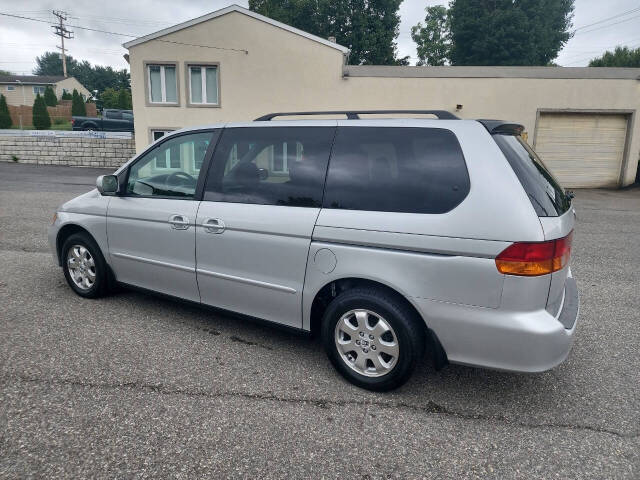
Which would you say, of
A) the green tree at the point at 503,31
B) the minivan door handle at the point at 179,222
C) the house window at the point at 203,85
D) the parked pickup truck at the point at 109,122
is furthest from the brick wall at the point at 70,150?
the green tree at the point at 503,31

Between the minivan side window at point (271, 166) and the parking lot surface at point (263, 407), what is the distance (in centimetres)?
119

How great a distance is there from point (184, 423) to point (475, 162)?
2.25 meters

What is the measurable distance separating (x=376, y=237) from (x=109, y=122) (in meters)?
28.5

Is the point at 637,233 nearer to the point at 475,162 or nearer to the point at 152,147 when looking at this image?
the point at 475,162

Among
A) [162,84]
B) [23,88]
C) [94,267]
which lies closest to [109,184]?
[94,267]

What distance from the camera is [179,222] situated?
12.4 ft

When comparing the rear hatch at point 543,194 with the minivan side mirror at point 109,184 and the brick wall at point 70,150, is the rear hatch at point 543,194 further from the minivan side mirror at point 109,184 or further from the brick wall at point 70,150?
the brick wall at point 70,150

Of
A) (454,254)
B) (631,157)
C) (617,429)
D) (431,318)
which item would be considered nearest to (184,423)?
(431,318)

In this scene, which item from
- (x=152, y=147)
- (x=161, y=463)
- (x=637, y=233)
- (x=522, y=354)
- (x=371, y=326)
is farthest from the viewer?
(x=637, y=233)

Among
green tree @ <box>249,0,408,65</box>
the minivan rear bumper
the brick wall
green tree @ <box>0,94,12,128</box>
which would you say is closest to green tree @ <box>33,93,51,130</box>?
green tree @ <box>0,94,12,128</box>

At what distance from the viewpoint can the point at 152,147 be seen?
416cm

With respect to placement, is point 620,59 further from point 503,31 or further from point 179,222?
point 179,222

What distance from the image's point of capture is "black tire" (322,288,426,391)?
2861 mm

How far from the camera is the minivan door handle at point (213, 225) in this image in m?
3.54
